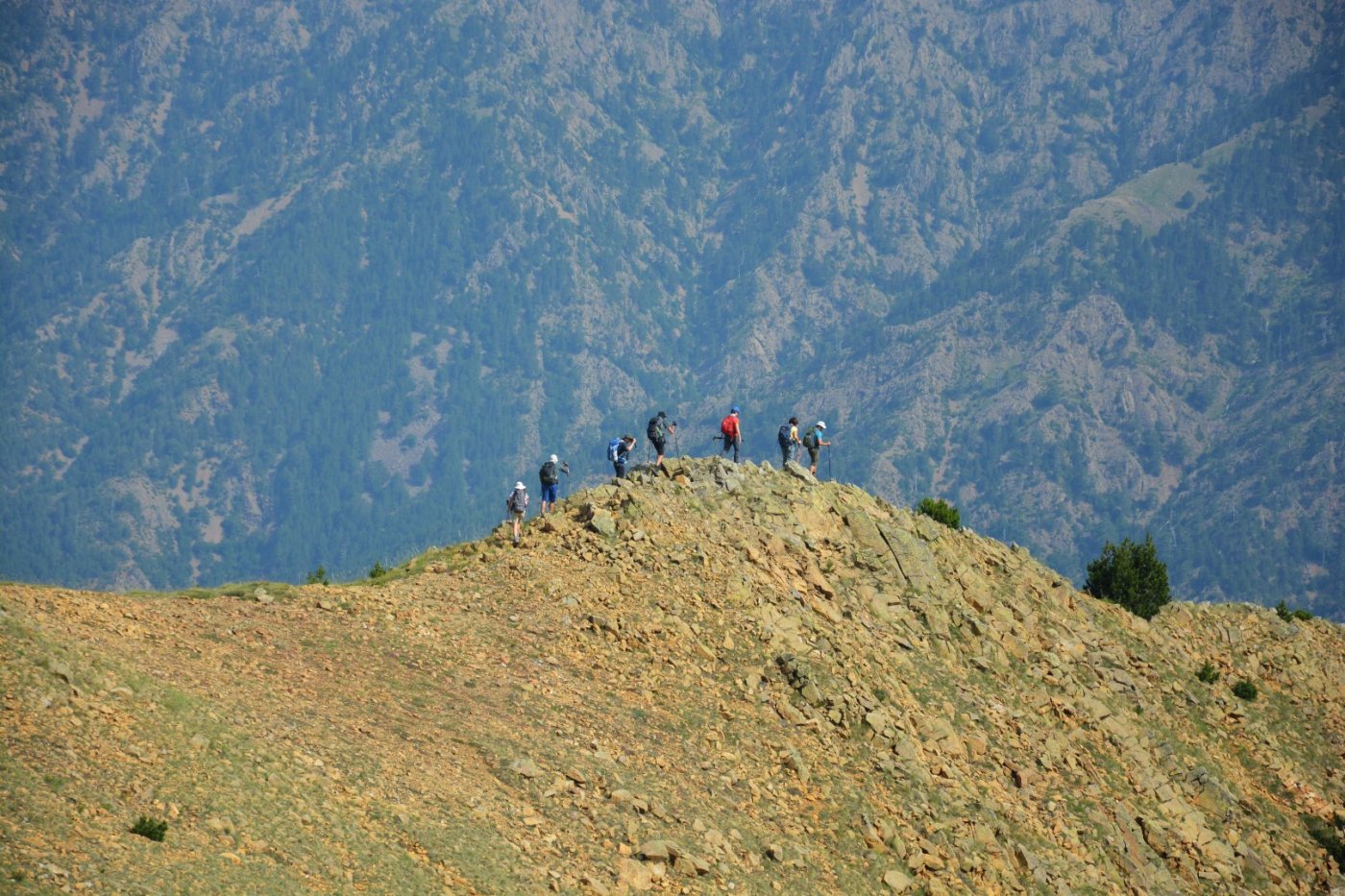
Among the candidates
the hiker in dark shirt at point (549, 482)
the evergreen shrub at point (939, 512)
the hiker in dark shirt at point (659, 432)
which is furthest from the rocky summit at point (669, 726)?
the evergreen shrub at point (939, 512)

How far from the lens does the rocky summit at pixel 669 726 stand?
114 ft

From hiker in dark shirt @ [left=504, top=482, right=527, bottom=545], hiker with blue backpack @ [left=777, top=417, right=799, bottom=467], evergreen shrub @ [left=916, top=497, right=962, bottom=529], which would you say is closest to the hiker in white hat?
hiker with blue backpack @ [left=777, top=417, right=799, bottom=467]

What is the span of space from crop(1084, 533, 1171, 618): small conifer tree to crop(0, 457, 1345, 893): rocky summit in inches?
139

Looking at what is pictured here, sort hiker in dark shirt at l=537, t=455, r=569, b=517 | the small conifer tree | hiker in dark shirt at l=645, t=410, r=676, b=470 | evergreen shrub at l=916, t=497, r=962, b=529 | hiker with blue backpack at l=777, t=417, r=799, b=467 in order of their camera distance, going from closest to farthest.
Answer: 1. hiker in dark shirt at l=537, t=455, r=569, b=517
2. hiker in dark shirt at l=645, t=410, r=676, b=470
3. hiker with blue backpack at l=777, t=417, r=799, b=467
4. evergreen shrub at l=916, t=497, r=962, b=529
5. the small conifer tree

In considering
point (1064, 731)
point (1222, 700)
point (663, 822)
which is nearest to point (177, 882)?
point (663, 822)

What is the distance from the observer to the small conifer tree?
72.1 m

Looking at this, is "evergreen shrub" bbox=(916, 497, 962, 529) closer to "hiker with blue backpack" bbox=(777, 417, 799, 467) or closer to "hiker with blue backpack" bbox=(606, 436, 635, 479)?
"hiker with blue backpack" bbox=(777, 417, 799, 467)

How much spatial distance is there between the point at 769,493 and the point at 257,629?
2052cm

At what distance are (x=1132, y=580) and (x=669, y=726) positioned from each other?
3371 cm

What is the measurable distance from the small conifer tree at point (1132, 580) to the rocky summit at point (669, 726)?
3.52 m

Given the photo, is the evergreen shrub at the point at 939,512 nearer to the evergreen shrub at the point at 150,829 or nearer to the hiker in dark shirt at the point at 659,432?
the hiker in dark shirt at the point at 659,432

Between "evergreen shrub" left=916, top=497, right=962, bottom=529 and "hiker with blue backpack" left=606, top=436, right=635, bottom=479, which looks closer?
"hiker with blue backpack" left=606, top=436, right=635, bottom=479

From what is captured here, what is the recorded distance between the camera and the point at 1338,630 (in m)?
79.8

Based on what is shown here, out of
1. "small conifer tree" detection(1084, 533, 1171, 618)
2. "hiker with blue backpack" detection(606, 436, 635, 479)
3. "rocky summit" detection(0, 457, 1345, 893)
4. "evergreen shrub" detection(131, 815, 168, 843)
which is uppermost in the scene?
"small conifer tree" detection(1084, 533, 1171, 618)
